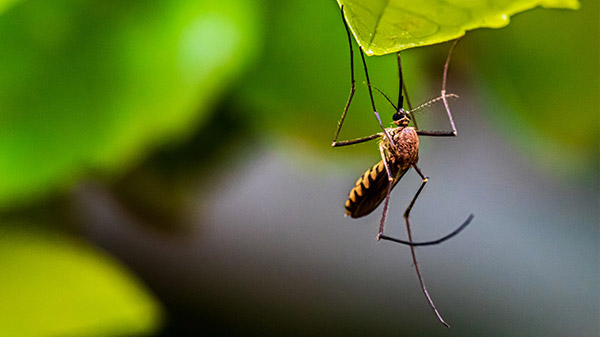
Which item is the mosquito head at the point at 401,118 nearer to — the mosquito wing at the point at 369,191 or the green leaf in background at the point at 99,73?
the mosquito wing at the point at 369,191

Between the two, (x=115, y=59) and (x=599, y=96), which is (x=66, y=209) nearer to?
(x=115, y=59)

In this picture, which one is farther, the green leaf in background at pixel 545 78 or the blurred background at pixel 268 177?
the green leaf in background at pixel 545 78

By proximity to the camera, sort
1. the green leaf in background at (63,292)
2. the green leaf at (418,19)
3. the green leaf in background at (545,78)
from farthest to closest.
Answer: the green leaf in background at (545,78), the green leaf in background at (63,292), the green leaf at (418,19)

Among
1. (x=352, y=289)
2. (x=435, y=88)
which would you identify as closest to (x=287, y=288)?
(x=352, y=289)

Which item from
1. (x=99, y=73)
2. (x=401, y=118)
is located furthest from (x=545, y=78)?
(x=99, y=73)

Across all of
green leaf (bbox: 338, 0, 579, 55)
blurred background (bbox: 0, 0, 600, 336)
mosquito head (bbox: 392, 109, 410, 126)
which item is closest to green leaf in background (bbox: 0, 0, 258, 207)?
blurred background (bbox: 0, 0, 600, 336)

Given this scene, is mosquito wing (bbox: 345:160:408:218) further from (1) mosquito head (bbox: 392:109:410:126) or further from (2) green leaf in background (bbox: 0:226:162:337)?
(2) green leaf in background (bbox: 0:226:162:337)

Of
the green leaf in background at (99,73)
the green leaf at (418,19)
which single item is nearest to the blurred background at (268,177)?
the green leaf in background at (99,73)

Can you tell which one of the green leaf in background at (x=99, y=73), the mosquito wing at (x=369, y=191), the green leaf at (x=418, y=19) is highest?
the green leaf in background at (x=99, y=73)
